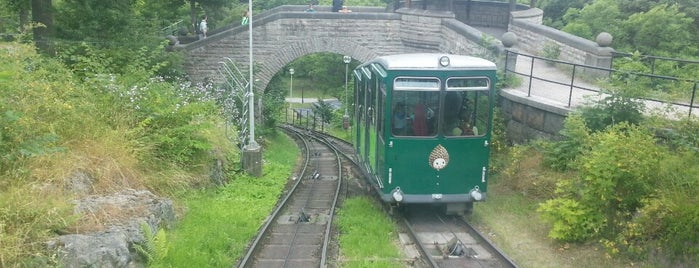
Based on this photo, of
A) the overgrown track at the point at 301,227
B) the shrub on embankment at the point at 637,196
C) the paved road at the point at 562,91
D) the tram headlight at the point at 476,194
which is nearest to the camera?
the shrub on embankment at the point at 637,196

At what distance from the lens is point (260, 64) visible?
24875mm

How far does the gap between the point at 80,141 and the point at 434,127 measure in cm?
600

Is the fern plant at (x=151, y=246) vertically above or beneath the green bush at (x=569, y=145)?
beneath

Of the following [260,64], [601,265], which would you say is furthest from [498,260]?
[260,64]

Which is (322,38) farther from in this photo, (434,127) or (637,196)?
(637,196)

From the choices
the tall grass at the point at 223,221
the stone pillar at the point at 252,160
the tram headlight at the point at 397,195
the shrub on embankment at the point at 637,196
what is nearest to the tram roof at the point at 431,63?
the tram headlight at the point at 397,195

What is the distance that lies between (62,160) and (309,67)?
55550 mm

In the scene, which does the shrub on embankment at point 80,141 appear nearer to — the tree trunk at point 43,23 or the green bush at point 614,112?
the tree trunk at point 43,23

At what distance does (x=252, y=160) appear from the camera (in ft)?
50.9

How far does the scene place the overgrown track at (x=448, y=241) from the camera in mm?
9172

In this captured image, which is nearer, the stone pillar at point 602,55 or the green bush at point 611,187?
the green bush at point 611,187

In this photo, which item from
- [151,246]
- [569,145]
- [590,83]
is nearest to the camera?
[151,246]

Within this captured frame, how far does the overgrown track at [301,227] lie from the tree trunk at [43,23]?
801 cm

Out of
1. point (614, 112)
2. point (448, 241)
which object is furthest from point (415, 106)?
point (614, 112)
